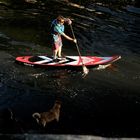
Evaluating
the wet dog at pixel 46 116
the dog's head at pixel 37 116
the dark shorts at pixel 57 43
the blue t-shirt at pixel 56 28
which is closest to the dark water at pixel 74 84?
the wet dog at pixel 46 116

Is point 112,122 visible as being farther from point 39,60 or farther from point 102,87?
point 39,60

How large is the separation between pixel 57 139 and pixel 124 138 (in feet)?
7.78

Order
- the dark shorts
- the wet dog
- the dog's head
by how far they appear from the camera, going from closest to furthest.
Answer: the dog's head
the wet dog
the dark shorts

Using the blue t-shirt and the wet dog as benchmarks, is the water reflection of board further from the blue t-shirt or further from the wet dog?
the wet dog

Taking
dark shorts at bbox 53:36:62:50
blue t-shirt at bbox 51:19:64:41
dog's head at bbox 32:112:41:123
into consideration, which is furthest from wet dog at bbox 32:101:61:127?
dark shorts at bbox 53:36:62:50

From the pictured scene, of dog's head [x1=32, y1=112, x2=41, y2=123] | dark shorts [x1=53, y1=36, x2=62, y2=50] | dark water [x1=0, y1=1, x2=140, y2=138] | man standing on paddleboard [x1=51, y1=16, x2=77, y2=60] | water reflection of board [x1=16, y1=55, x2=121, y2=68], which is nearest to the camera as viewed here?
dog's head [x1=32, y1=112, x2=41, y2=123]

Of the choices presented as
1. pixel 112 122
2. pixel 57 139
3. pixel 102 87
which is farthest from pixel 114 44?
pixel 57 139

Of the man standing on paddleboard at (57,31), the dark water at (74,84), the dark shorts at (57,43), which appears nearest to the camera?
the dark water at (74,84)

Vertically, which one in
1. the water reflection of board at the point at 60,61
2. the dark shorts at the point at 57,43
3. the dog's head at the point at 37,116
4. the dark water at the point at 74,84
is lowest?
the dark water at the point at 74,84

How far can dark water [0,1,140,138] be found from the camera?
45.9ft

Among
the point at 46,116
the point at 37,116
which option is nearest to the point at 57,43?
the point at 46,116

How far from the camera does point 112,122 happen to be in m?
14.5

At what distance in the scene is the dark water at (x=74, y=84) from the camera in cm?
1398

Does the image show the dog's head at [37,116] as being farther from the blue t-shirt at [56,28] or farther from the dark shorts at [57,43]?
the dark shorts at [57,43]
